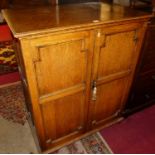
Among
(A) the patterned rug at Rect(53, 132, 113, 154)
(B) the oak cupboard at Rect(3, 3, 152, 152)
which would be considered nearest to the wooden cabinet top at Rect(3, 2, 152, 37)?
(B) the oak cupboard at Rect(3, 3, 152, 152)

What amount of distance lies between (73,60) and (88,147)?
3.09 ft

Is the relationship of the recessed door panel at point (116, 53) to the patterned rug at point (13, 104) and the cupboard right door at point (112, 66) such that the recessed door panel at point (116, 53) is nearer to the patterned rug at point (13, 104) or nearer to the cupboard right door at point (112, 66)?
the cupboard right door at point (112, 66)

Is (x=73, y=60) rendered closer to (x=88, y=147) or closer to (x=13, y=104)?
(x=88, y=147)

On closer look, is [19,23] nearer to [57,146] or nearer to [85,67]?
[85,67]

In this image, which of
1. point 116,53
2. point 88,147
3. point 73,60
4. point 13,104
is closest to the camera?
point 73,60

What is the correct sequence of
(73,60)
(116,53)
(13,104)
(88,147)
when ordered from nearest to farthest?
(73,60), (116,53), (88,147), (13,104)

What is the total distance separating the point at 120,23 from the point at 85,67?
372mm

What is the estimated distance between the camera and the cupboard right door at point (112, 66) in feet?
3.68

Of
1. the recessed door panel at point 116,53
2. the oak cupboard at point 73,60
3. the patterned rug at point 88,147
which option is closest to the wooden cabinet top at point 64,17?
the oak cupboard at point 73,60

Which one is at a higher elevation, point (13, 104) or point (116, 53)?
point (116, 53)

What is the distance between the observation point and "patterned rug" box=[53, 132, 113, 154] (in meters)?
1.53

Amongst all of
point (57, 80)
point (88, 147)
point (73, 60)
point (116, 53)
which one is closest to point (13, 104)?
point (88, 147)

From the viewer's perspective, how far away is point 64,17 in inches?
42.5

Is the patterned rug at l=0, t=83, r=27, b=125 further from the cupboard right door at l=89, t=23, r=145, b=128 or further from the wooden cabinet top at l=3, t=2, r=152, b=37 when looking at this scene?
the wooden cabinet top at l=3, t=2, r=152, b=37
